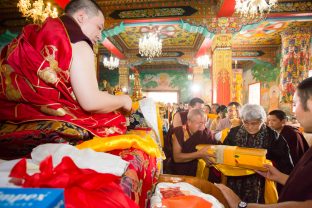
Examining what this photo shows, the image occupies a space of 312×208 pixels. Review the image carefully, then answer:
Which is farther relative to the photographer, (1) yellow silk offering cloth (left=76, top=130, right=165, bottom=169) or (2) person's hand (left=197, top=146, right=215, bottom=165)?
(2) person's hand (left=197, top=146, right=215, bottom=165)

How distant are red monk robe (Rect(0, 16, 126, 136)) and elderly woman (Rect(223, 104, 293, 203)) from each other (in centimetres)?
190

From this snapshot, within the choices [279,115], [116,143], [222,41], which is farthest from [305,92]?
[222,41]

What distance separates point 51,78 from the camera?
125 cm

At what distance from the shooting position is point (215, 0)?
6832mm

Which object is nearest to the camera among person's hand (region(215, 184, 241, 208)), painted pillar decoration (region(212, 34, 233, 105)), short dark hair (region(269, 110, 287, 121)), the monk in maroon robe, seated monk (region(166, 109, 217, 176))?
person's hand (region(215, 184, 241, 208))

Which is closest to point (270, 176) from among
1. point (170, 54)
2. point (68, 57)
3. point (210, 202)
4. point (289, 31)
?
point (210, 202)

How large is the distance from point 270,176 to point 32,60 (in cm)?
212

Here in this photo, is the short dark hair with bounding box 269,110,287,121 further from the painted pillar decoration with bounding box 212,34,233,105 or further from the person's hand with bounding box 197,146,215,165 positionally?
the painted pillar decoration with bounding box 212,34,233,105

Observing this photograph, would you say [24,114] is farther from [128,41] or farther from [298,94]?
[128,41]

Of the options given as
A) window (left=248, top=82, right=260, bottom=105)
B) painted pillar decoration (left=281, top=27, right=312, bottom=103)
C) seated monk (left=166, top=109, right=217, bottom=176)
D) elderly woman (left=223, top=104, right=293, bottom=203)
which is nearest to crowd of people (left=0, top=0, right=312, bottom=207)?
elderly woman (left=223, top=104, right=293, bottom=203)

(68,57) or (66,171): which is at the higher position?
(68,57)

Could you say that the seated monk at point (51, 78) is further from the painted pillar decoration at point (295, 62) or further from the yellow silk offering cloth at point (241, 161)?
the painted pillar decoration at point (295, 62)

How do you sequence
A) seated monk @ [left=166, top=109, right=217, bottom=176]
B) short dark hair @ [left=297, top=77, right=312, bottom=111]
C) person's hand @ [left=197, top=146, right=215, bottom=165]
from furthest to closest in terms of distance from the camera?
1. seated monk @ [left=166, top=109, right=217, bottom=176]
2. person's hand @ [left=197, top=146, right=215, bottom=165]
3. short dark hair @ [left=297, top=77, right=312, bottom=111]

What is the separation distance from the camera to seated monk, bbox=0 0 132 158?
1.26m
